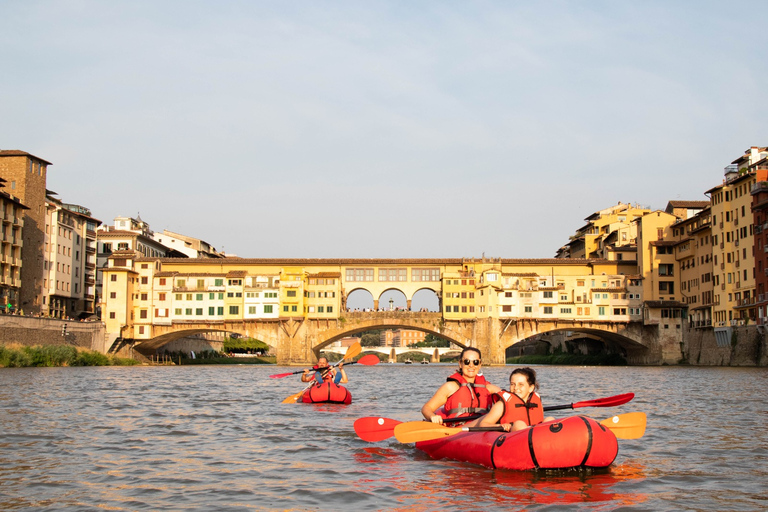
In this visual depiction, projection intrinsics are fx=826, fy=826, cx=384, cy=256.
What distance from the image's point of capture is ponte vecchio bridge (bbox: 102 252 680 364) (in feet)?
246

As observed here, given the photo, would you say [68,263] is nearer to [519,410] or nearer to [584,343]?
[584,343]

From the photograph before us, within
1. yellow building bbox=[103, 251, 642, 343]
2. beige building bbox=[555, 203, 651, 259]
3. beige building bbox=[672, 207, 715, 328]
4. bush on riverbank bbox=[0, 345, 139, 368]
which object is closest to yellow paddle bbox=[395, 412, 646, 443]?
bush on riverbank bbox=[0, 345, 139, 368]

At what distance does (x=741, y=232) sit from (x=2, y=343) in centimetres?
5082

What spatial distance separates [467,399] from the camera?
13.0 meters

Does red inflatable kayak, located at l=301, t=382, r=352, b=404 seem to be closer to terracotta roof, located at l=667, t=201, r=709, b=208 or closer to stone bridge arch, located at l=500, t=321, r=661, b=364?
stone bridge arch, located at l=500, t=321, r=661, b=364

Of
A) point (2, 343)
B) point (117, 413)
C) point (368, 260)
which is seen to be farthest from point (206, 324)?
point (117, 413)

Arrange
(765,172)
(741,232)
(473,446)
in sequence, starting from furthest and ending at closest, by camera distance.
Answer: (741,232), (765,172), (473,446)

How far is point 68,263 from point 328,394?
198 ft

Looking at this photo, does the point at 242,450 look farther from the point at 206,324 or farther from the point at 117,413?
the point at 206,324

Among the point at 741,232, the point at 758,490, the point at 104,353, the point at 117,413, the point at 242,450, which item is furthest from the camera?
the point at 104,353

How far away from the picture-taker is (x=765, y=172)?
55.8 metres

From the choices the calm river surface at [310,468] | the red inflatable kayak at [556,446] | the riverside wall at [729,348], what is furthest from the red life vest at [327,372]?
the riverside wall at [729,348]

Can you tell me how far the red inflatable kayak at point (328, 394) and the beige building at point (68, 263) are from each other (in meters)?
53.1

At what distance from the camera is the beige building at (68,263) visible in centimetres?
7288
